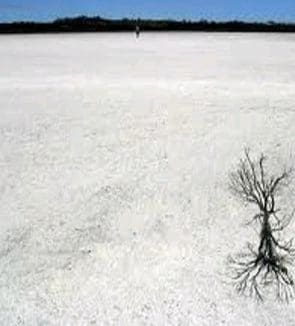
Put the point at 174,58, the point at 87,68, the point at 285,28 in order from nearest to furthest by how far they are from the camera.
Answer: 1. the point at 87,68
2. the point at 174,58
3. the point at 285,28

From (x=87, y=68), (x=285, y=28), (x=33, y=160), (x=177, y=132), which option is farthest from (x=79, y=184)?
(x=285, y=28)

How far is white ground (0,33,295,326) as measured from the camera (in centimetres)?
627

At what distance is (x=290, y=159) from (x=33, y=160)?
336 cm

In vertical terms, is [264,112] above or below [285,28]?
above

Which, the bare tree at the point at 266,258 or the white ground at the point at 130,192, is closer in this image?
the white ground at the point at 130,192

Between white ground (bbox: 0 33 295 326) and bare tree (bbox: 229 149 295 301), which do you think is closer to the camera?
white ground (bbox: 0 33 295 326)

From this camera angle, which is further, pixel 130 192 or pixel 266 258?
pixel 130 192

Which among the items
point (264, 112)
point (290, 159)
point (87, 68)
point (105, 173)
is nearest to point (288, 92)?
point (264, 112)

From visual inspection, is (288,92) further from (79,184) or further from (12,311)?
(12,311)

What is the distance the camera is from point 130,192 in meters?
8.24

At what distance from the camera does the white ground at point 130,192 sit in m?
6.27

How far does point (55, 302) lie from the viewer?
20.6ft

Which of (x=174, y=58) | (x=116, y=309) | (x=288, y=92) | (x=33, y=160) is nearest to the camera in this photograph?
(x=116, y=309)

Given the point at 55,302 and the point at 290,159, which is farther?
the point at 290,159
